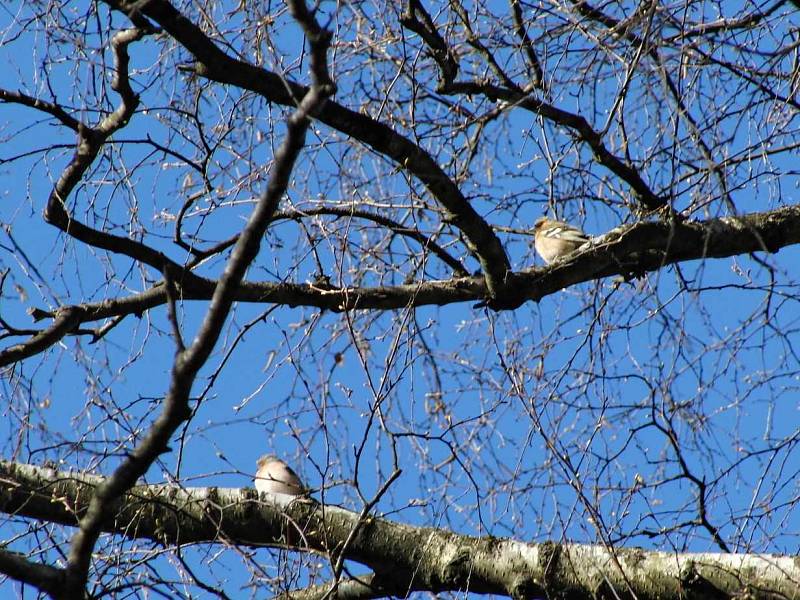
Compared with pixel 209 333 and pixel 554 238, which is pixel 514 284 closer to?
pixel 554 238

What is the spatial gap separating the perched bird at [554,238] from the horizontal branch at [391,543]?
2002 millimetres

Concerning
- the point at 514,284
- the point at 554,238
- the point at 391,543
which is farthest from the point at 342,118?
the point at 554,238

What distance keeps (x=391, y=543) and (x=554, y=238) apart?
2.32 meters

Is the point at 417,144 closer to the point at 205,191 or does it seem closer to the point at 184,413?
the point at 205,191

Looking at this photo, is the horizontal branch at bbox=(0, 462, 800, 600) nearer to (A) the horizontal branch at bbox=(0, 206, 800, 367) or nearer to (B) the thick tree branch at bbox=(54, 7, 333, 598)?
(A) the horizontal branch at bbox=(0, 206, 800, 367)

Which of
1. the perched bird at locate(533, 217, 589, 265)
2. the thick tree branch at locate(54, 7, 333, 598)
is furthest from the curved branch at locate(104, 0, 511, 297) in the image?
the thick tree branch at locate(54, 7, 333, 598)

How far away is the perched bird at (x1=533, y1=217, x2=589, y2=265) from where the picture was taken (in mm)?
6203

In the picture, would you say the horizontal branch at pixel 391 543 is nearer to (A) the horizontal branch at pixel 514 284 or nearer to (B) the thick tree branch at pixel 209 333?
(A) the horizontal branch at pixel 514 284

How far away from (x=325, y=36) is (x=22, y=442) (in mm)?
2797

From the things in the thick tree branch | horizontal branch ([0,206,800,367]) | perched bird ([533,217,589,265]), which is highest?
perched bird ([533,217,589,265])

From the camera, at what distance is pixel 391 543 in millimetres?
4730

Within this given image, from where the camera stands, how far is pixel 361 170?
5.45 m

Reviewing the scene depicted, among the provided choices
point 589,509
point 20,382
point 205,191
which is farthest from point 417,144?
point 20,382

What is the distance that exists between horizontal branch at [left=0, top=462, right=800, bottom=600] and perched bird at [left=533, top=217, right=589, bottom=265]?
2002 millimetres
